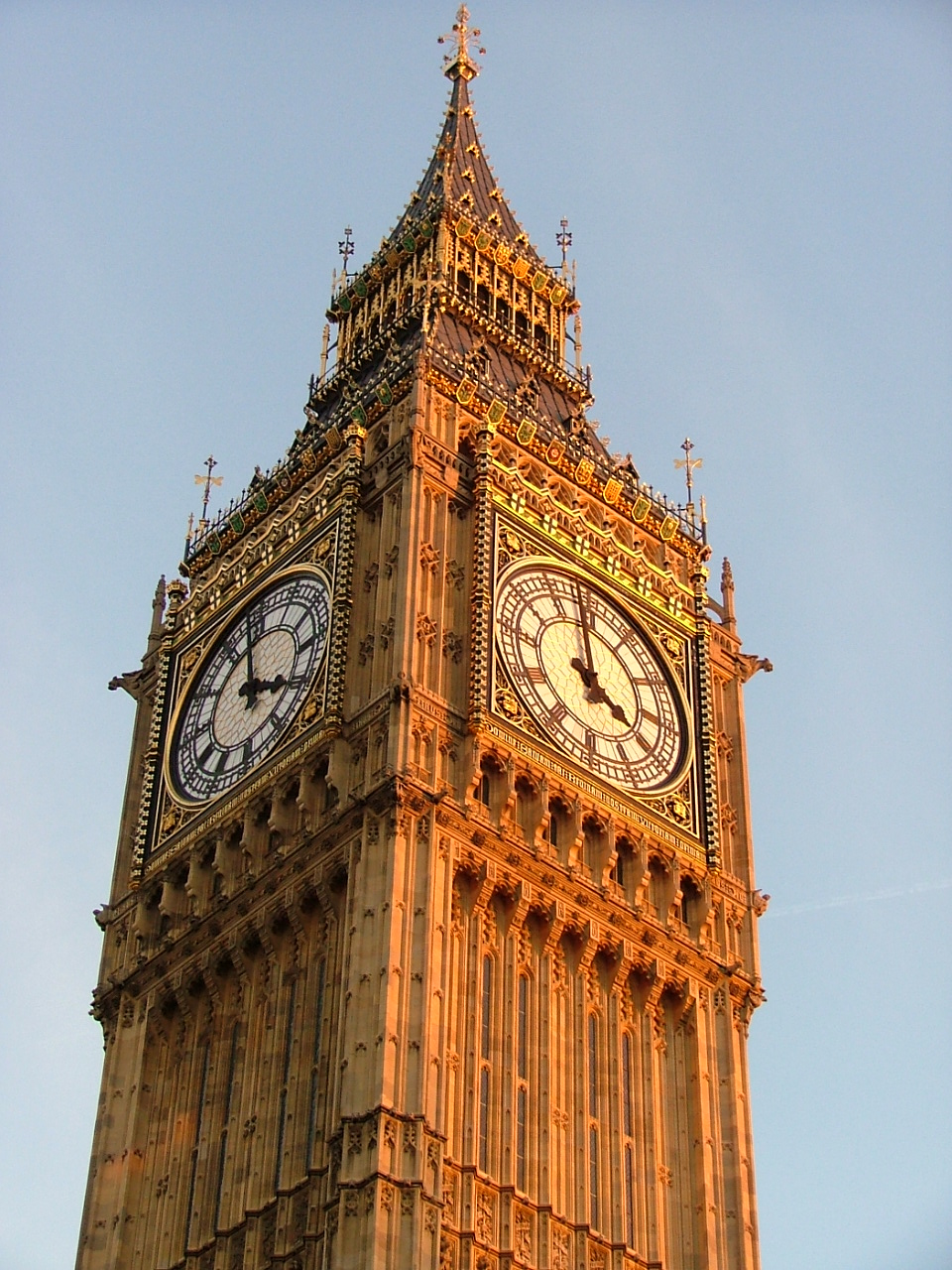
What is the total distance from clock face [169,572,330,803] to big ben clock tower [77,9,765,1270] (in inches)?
3.6

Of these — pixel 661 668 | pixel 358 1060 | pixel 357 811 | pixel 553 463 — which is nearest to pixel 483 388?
pixel 553 463

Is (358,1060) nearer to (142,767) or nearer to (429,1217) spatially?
(429,1217)

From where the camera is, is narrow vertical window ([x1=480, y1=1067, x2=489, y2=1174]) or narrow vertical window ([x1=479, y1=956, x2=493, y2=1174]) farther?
narrow vertical window ([x1=479, y1=956, x2=493, y2=1174])

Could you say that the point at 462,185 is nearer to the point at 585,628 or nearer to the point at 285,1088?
the point at 585,628

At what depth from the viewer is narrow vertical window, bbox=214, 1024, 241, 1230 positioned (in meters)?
49.4

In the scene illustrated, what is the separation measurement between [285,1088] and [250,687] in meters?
10.0

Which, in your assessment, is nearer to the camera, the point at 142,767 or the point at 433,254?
the point at 142,767

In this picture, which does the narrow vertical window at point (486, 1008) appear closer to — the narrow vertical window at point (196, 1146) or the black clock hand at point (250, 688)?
the narrow vertical window at point (196, 1146)

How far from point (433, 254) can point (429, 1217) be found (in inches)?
1193

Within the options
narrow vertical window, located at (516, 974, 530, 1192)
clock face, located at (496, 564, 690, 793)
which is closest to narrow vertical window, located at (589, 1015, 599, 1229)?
narrow vertical window, located at (516, 974, 530, 1192)

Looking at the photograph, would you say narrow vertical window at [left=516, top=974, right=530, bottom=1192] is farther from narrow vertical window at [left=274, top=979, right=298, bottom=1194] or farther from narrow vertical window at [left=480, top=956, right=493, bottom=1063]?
narrow vertical window at [left=274, top=979, right=298, bottom=1194]

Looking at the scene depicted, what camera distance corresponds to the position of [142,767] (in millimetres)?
58719

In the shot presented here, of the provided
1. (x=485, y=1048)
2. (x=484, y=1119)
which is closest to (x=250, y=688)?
(x=485, y=1048)

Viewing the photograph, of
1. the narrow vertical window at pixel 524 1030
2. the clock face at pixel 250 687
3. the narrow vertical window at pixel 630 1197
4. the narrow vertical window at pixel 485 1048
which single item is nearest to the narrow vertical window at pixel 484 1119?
the narrow vertical window at pixel 485 1048
